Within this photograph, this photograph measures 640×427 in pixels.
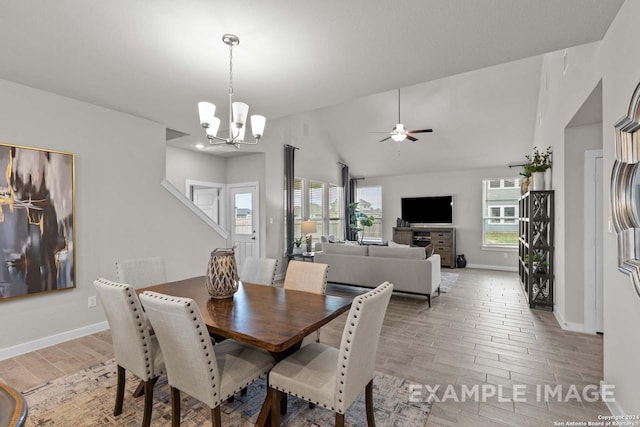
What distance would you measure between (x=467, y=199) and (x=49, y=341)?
8.24 meters

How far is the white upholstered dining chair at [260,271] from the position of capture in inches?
115

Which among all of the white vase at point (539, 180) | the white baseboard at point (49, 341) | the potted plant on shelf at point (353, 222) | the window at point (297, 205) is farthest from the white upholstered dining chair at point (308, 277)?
the potted plant on shelf at point (353, 222)

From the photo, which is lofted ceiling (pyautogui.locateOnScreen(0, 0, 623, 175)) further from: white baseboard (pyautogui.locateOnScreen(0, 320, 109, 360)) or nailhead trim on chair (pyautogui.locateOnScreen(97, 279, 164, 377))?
white baseboard (pyautogui.locateOnScreen(0, 320, 109, 360))

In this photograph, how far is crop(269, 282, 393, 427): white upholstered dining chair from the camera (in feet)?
4.92

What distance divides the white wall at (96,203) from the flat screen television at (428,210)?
5.94m

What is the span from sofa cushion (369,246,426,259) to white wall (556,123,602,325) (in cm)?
169

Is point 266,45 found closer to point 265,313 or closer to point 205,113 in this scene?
point 205,113

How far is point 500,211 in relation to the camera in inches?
294

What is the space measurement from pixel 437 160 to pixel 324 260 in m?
4.37

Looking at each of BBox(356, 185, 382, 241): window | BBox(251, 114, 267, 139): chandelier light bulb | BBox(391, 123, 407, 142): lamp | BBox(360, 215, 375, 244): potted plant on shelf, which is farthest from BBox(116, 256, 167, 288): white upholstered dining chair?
BBox(356, 185, 382, 241): window

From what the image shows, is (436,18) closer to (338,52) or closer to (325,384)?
(338,52)

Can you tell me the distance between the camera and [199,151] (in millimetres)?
5898

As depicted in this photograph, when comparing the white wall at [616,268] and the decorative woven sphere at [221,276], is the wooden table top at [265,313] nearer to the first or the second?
the decorative woven sphere at [221,276]

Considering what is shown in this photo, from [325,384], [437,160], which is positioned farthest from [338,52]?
[437,160]
